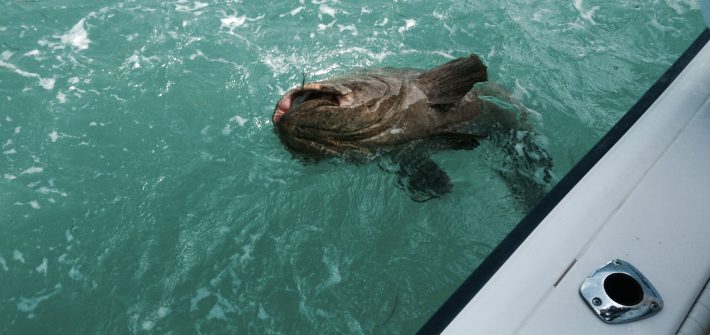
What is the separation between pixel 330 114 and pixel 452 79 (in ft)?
3.78

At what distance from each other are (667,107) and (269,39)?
434 centimetres

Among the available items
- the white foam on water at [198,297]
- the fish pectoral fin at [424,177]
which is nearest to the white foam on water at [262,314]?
the white foam on water at [198,297]

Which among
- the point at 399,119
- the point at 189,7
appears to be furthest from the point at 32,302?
the point at 189,7

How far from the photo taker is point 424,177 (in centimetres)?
442

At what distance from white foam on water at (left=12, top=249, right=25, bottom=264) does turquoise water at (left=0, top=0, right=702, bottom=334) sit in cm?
2

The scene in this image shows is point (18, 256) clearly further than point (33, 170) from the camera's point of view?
No

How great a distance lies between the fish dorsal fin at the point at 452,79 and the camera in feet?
13.3

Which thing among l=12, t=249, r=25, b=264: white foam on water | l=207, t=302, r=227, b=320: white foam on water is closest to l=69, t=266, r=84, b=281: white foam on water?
l=12, t=249, r=25, b=264: white foam on water

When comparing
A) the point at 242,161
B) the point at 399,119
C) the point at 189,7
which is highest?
the point at 399,119

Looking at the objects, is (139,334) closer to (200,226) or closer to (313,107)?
(200,226)

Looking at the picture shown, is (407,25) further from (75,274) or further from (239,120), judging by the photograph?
(75,274)

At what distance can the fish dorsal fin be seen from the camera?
405 centimetres

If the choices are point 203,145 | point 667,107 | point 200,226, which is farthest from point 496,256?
point 203,145

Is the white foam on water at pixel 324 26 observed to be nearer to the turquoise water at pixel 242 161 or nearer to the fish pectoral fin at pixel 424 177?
the turquoise water at pixel 242 161
